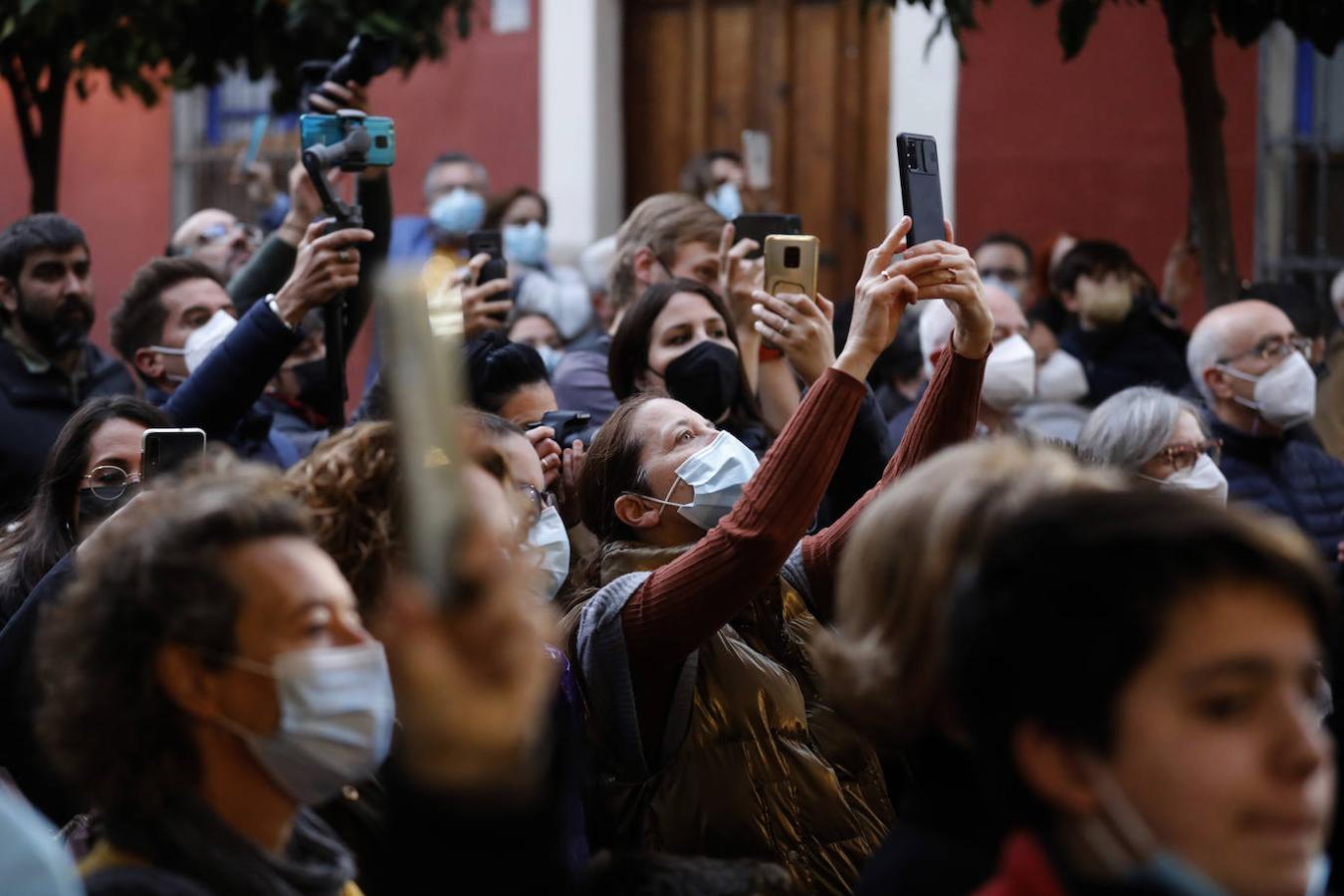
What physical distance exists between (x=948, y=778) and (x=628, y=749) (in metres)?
1.16

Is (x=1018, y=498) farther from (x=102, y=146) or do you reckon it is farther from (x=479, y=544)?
(x=102, y=146)

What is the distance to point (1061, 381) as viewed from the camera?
661cm

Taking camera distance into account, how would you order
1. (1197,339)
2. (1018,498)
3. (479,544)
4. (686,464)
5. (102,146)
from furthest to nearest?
(102,146), (1197,339), (686,464), (1018,498), (479,544)

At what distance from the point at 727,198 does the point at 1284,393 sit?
3.04 m

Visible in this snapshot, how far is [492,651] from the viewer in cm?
140

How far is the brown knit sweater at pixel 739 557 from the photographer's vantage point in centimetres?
301

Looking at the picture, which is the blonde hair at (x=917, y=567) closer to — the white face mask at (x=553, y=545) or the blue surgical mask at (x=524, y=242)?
the white face mask at (x=553, y=545)

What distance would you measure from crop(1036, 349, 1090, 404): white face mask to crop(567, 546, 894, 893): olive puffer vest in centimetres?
351

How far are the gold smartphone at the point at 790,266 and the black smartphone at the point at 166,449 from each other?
147 centimetres

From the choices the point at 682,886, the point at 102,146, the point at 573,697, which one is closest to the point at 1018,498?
the point at 682,886

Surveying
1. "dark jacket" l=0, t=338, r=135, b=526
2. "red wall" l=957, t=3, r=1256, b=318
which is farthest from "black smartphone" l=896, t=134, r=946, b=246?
"red wall" l=957, t=3, r=1256, b=318

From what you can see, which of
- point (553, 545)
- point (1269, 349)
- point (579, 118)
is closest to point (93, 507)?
point (553, 545)

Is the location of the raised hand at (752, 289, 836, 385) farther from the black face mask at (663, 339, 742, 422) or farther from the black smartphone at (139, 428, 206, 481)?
the black smartphone at (139, 428, 206, 481)

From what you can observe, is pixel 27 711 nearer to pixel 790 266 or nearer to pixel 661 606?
pixel 661 606
